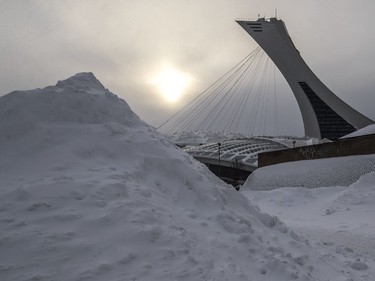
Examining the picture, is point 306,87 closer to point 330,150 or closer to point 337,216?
point 330,150

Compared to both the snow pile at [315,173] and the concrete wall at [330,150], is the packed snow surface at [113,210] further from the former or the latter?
the concrete wall at [330,150]

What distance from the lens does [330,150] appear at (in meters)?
21.0

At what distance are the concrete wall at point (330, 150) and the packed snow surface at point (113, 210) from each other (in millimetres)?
14691

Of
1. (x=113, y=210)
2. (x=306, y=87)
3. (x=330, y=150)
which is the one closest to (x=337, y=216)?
(x=330, y=150)

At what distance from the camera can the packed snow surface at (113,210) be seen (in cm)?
376

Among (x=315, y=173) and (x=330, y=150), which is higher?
(x=330, y=150)

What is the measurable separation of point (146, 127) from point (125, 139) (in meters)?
1.20

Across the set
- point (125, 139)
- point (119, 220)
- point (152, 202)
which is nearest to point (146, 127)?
point (125, 139)

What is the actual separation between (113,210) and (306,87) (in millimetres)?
64912

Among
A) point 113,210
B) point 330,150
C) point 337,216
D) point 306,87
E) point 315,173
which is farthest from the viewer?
point 306,87

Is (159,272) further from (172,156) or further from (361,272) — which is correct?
(361,272)

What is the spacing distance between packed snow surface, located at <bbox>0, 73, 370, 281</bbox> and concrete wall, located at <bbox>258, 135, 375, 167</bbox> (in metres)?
14.7

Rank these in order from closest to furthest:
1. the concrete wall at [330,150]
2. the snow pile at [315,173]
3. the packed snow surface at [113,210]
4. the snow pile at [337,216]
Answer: the packed snow surface at [113,210]
the snow pile at [337,216]
the snow pile at [315,173]
the concrete wall at [330,150]

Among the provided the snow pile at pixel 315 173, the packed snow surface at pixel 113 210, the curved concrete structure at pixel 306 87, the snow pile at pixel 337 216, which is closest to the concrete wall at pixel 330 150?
the snow pile at pixel 315 173
